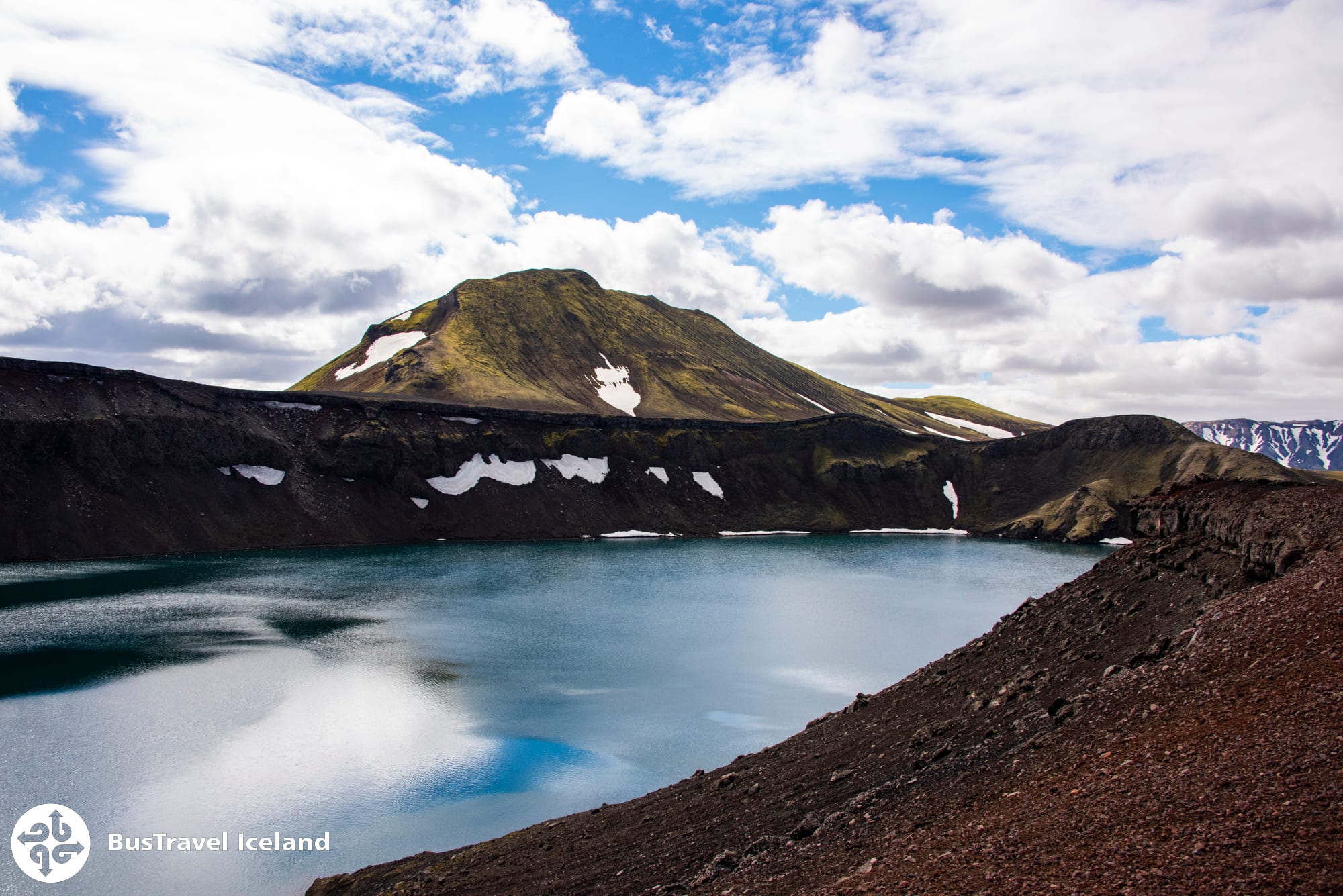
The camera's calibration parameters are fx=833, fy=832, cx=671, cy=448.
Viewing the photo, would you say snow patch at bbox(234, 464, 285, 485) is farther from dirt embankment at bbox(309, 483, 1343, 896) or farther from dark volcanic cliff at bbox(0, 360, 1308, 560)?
dirt embankment at bbox(309, 483, 1343, 896)

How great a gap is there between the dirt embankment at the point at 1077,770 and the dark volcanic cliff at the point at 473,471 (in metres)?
80.9

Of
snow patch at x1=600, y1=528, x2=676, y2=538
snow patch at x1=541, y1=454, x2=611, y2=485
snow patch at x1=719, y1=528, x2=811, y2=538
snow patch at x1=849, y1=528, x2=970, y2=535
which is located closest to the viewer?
snow patch at x1=600, y1=528, x2=676, y2=538

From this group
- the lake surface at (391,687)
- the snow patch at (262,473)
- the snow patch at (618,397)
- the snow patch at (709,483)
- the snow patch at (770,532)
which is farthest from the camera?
the snow patch at (618,397)

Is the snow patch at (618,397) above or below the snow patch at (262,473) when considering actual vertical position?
above

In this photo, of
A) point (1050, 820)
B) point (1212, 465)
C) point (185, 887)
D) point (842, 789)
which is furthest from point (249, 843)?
point (1212, 465)

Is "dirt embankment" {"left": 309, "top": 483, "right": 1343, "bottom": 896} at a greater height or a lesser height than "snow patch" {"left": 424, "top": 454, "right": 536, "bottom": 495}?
lesser

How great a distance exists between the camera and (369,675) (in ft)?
140

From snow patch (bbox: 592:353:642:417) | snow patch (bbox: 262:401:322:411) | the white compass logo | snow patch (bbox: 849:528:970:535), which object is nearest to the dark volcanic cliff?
snow patch (bbox: 262:401:322:411)

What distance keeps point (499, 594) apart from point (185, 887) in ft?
148

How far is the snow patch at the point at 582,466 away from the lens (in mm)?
122875

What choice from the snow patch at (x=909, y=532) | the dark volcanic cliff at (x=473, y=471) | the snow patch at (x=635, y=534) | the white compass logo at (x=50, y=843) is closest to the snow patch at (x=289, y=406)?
the dark volcanic cliff at (x=473, y=471)

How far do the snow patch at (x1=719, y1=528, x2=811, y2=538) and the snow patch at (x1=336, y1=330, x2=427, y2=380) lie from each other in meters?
100.0

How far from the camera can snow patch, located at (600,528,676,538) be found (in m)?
114

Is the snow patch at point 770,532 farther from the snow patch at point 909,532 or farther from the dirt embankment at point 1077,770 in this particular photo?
the dirt embankment at point 1077,770
